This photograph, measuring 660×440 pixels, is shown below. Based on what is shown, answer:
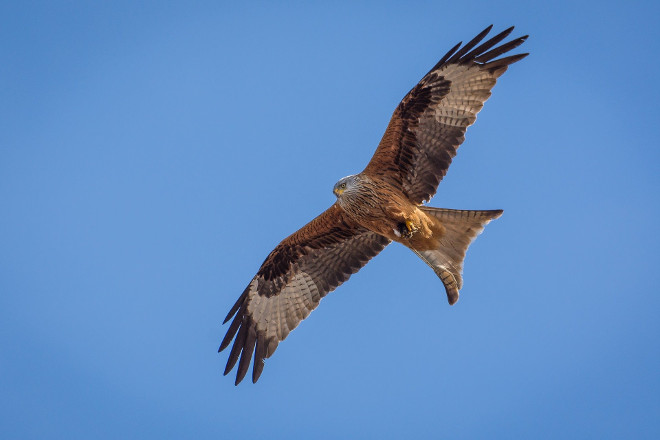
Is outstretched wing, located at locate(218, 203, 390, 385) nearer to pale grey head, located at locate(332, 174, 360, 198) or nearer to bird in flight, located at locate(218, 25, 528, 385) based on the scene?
bird in flight, located at locate(218, 25, 528, 385)

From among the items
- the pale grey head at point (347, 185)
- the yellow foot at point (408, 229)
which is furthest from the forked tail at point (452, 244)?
the pale grey head at point (347, 185)

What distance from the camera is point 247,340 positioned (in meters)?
10.2

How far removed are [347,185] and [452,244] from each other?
1505 millimetres

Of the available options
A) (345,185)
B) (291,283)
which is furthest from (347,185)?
(291,283)

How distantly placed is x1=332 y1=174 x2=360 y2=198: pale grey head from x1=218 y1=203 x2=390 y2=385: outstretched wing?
71cm

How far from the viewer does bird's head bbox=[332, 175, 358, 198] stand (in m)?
9.29

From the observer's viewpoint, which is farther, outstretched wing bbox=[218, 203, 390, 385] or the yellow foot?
outstretched wing bbox=[218, 203, 390, 385]

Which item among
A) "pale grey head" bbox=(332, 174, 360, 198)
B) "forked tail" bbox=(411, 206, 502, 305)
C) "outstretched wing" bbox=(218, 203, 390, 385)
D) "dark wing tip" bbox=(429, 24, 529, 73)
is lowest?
"forked tail" bbox=(411, 206, 502, 305)

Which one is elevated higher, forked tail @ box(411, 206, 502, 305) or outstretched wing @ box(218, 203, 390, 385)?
outstretched wing @ box(218, 203, 390, 385)

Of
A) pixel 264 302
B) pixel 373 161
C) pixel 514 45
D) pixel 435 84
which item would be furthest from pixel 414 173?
pixel 264 302

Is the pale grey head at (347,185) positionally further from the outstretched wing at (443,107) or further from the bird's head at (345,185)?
the outstretched wing at (443,107)

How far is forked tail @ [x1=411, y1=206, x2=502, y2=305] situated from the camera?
9.12m

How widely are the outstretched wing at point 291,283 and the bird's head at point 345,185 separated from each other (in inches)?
27.9

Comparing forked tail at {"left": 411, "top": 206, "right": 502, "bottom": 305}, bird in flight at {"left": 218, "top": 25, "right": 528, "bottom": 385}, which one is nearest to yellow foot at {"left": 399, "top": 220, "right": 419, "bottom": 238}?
bird in flight at {"left": 218, "top": 25, "right": 528, "bottom": 385}
